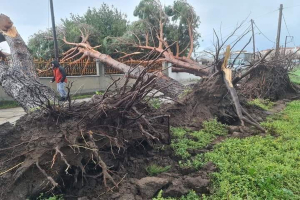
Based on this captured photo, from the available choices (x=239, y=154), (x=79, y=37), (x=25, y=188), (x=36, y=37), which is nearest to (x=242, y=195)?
(x=239, y=154)

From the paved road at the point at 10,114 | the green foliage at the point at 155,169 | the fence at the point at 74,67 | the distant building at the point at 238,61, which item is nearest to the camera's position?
the green foliage at the point at 155,169

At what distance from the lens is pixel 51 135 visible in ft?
10.8

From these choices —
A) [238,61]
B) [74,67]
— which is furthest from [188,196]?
[74,67]

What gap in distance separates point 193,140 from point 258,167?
1.38 metres

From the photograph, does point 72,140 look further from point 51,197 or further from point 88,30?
point 88,30

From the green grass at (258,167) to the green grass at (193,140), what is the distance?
253 millimetres

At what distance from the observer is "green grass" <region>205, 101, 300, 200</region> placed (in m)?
2.65

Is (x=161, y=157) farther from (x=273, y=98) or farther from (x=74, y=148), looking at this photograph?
(x=273, y=98)

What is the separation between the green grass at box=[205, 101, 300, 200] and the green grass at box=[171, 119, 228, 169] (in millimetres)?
253

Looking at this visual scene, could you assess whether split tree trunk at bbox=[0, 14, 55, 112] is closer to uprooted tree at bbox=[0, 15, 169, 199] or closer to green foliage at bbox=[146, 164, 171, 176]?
uprooted tree at bbox=[0, 15, 169, 199]

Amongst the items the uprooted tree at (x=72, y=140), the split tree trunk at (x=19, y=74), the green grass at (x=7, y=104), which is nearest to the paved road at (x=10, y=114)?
the green grass at (x=7, y=104)

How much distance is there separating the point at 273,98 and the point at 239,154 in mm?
5729

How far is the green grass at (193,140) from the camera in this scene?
11.4ft

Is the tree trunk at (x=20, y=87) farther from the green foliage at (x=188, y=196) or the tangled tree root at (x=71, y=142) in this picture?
the green foliage at (x=188, y=196)
